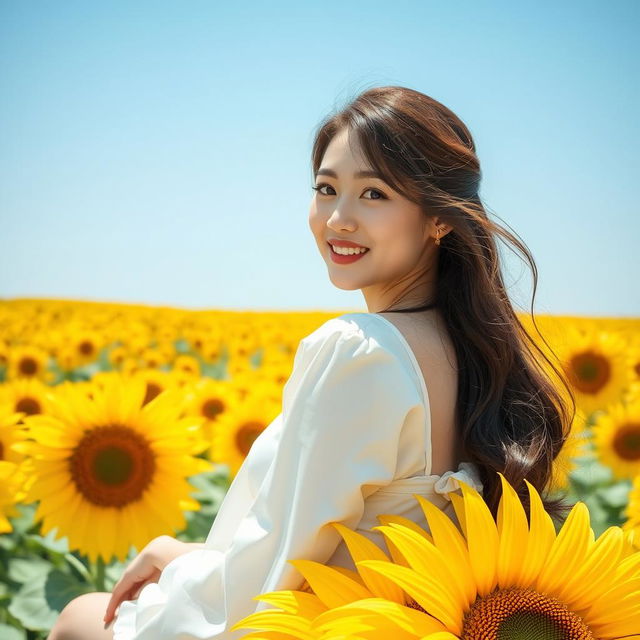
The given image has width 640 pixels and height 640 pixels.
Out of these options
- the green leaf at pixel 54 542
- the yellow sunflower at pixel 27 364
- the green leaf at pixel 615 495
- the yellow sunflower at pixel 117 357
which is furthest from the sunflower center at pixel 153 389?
the yellow sunflower at pixel 117 357

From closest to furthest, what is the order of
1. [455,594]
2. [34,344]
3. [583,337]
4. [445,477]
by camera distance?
[455,594], [445,477], [583,337], [34,344]

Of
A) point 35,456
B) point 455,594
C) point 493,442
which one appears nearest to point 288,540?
point 455,594

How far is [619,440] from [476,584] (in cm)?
413

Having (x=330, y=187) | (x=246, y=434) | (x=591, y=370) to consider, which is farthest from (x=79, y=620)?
(x=591, y=370)

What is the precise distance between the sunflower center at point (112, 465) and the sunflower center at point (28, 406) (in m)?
1.81

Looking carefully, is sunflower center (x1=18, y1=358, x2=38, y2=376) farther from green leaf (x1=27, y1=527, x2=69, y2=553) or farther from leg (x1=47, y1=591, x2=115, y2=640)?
leg (x1=47, y1=591, x2=115, y2=640)

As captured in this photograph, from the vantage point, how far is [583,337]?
705cm

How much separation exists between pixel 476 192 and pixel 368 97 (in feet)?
1.38

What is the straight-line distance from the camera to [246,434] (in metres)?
4.93

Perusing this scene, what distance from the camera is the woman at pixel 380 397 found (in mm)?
1928

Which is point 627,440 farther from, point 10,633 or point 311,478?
point 311,478

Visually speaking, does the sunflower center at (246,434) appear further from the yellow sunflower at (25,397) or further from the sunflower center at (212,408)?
the yellow sunflower at (25,397)

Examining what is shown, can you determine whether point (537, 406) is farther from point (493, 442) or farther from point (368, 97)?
point (368, 97)

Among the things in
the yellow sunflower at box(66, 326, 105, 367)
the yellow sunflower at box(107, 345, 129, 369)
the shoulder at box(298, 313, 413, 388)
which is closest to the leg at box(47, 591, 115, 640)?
the shoulder at box(298, 313, 413, 388)
